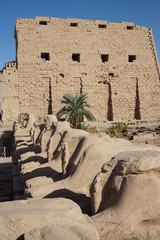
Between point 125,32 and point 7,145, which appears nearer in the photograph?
point 7,145

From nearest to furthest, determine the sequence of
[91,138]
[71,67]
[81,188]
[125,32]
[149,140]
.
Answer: [81,188], [91,138], [149,140], [71,67], [125,32]

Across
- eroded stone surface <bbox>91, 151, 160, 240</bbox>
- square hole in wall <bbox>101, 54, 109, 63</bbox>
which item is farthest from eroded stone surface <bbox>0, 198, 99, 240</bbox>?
square hole in wall <bbox>101, 54, 109, 63</bbox>

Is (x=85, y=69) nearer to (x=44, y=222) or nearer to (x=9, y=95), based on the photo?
(x=9, y=95)

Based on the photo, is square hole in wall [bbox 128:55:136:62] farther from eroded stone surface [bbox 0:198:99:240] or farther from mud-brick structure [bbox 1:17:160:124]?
eroded stone surface [bbox 0:198:99:240]

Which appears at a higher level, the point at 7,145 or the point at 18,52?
the point at 18,52

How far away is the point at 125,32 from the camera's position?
51.6ft

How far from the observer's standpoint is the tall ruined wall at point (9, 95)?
13.5 metres

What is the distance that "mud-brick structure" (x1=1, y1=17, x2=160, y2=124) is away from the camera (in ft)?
45.6

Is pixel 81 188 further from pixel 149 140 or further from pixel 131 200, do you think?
pixel 149 140

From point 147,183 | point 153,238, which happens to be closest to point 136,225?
point 153,238

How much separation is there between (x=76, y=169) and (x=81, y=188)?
0.80ft

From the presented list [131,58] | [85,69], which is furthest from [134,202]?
[131,58]

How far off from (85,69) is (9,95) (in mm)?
4695

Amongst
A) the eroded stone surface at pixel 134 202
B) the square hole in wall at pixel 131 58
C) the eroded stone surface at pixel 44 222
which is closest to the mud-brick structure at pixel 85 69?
the square hole in wall at pixel 131 58
